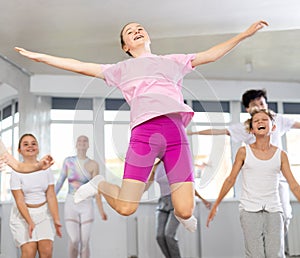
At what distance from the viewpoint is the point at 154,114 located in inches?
73.5

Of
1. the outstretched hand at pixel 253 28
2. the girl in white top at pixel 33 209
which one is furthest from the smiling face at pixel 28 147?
the outstretched hand at pixel 253 28

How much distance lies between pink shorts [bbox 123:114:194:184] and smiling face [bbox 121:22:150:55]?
1.12 ft

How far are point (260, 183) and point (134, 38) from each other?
1025 mm

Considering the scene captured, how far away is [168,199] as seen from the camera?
3.84 meters

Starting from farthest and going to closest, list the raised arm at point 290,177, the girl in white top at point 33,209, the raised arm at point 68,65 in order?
the girl in white top at point 33,209 < the raised arm at point 290,177 < the raised arm at point 68,65

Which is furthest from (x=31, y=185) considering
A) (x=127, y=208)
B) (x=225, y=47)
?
(x=225, y=47)

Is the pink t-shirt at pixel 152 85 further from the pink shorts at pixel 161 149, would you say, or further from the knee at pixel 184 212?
the knee at pixel 184 212

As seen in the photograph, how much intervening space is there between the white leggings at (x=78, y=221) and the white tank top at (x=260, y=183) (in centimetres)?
153

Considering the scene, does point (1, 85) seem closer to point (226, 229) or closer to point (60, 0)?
point (60, 0)

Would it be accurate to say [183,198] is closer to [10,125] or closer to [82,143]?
[82,143]

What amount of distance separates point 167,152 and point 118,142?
13.2 inches

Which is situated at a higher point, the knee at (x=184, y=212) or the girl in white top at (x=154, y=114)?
the girl in white top at (x=154, y=114)

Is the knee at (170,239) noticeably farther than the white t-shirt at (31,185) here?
Yes

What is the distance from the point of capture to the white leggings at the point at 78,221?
12.4 feet
